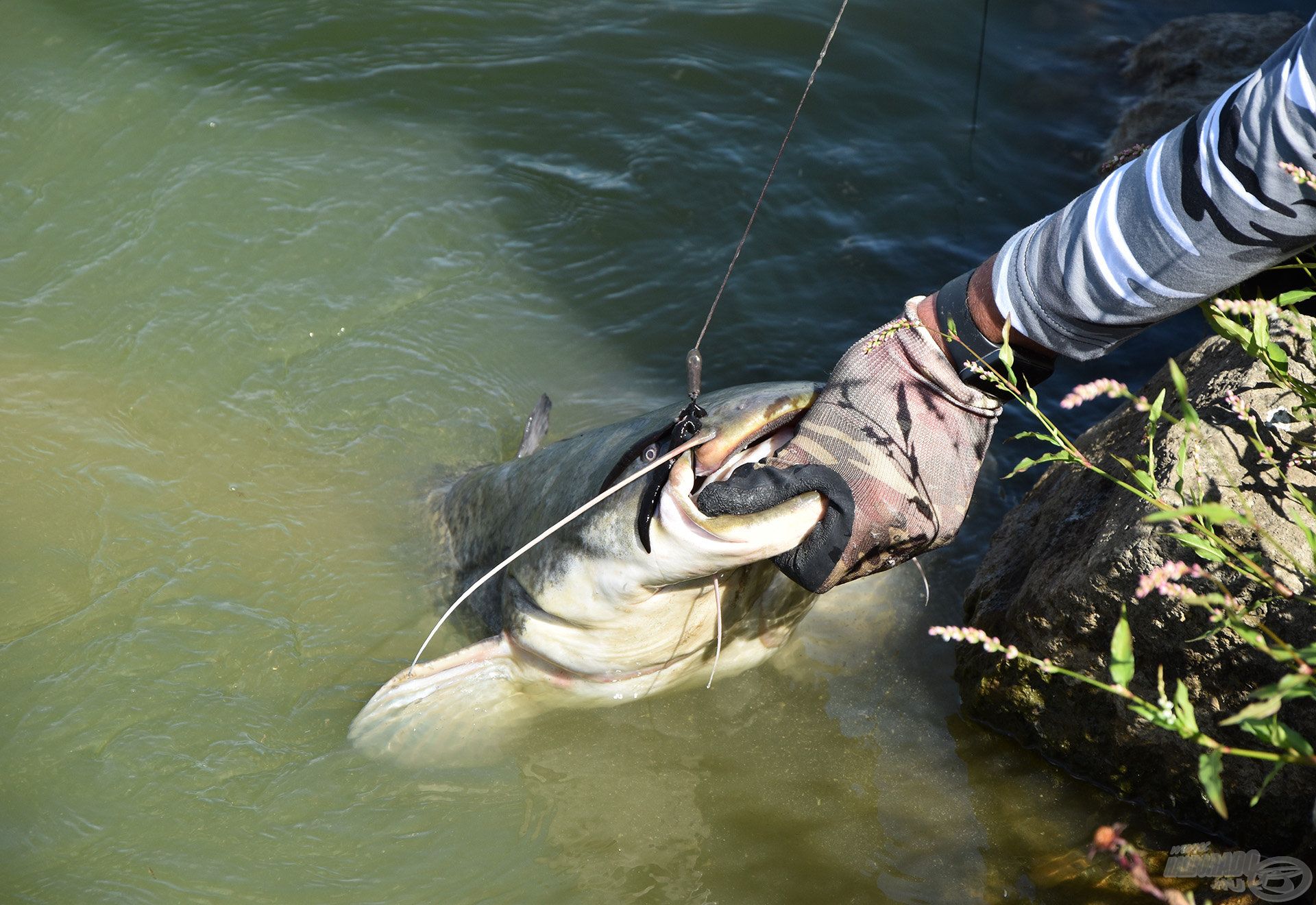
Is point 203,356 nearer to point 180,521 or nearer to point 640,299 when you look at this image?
point 180,521

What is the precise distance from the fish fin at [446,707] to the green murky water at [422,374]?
3.0 inches

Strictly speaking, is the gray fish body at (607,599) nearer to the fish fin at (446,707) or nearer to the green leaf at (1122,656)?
the fish fin at (446,707)

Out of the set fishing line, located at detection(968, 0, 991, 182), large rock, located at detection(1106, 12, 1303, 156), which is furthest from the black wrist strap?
large rock, located at detection(1106, 12, 1303, 156)

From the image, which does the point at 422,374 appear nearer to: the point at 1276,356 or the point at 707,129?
the point at 707,129

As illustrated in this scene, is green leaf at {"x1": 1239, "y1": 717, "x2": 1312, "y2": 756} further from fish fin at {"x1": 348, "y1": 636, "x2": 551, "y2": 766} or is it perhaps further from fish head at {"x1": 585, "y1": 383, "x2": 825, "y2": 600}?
fish fin at {"x1": 348, "y1": 636, "x2": 551, "y2": 766}

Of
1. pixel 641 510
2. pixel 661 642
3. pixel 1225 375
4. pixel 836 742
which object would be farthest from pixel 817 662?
pixel 1225 375

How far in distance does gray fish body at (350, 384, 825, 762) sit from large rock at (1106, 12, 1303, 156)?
442 cm

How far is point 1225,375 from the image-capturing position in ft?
8.79

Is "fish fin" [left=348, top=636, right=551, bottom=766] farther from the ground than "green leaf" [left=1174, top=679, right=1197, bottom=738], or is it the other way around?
"green leaf" [left=1174, top=679, right=1197, bottom=738]

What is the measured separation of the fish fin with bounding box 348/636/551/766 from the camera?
3.13 meters

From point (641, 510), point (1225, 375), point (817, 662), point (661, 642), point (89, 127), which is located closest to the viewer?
point (641, 510)

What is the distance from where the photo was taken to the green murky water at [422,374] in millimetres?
2902

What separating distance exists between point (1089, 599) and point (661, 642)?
1.13m

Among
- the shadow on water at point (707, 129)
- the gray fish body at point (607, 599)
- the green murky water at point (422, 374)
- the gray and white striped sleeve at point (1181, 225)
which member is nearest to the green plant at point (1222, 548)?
the gray and white striped sleeve at point (1181, 225)
